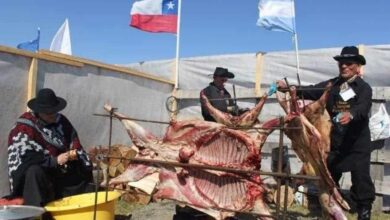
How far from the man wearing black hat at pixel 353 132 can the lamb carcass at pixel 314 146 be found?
22.1 inches

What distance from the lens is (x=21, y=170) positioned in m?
4.71

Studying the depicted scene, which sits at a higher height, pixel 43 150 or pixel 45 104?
pixel 45 104

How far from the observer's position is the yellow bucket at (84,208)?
175 inches

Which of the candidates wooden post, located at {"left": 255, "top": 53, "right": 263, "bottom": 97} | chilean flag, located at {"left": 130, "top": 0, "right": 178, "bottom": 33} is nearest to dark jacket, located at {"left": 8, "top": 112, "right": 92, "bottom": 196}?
wooden post, located at {"left": 255, "top": 53, "right": 263, "bottom": 97}

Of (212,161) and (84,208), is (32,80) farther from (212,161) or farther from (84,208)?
(212,161)

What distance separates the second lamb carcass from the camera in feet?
13.8

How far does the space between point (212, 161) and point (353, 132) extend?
1.71m

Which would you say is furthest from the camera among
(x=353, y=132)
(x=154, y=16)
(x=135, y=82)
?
(x=154, y=16)

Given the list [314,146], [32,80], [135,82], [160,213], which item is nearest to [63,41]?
[135,82]

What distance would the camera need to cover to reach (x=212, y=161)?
4496 mm

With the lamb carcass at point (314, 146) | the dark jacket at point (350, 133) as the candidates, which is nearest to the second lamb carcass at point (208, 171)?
the lamb carcass at point (314, 146)

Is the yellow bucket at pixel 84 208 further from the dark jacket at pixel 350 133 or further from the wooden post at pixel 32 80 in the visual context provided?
the dark jacket at pixel 350 133

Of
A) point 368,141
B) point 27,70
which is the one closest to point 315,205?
point 368,141

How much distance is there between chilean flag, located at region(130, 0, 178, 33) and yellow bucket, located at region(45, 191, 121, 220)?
5581 millimetres
